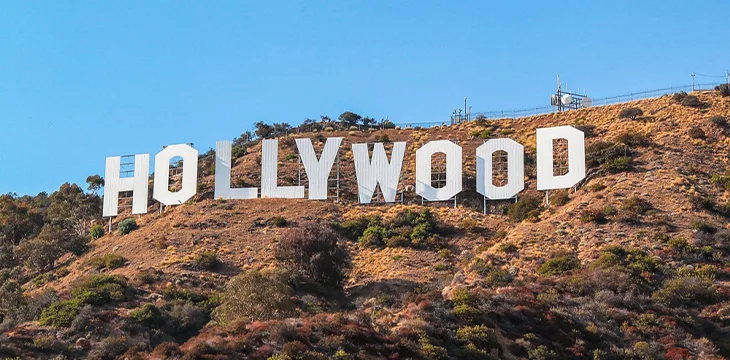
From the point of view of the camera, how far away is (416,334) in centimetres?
3941

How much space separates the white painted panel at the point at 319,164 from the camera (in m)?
64.0

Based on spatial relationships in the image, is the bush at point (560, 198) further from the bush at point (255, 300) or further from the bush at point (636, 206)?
the bush at point (255, 300)

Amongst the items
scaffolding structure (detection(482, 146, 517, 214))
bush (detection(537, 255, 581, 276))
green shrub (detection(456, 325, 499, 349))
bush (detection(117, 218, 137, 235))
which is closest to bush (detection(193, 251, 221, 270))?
bush (detection(117, 218, 137, 235))

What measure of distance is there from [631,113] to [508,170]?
1404 cm

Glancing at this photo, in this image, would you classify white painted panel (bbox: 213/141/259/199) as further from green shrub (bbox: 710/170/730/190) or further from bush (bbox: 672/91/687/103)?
bush (bbox: 672/91/687/103)

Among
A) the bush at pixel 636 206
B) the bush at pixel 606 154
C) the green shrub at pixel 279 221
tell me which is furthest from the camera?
the bush at pixel 606 154

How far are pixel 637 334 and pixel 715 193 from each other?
705 inches

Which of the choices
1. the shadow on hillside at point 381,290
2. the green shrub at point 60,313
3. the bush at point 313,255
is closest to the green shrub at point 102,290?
the green shrub at point 60,313

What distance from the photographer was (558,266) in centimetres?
5050

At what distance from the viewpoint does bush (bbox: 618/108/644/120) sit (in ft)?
231

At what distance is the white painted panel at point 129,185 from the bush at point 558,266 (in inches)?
1089

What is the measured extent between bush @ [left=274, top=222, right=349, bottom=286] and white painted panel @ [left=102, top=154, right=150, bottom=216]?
14.9 meters

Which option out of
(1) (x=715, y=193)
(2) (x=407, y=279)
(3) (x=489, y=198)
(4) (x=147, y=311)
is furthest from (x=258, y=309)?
(1) (x=715, y=193)

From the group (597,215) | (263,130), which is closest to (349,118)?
(263,130)
